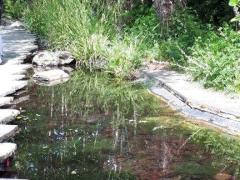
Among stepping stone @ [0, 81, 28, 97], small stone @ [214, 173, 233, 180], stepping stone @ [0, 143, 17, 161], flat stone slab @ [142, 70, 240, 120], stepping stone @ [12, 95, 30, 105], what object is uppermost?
stepping stone @ [0, 143, 17, 161]

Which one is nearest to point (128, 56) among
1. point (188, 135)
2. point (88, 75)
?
point (88, 75)

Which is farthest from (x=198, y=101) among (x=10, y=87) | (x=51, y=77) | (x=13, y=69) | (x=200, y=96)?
(x=13, y=69)

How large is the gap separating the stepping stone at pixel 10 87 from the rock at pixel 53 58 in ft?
8.25

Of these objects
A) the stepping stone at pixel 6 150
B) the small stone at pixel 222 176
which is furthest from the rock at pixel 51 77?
the small stone at pixel 222 176

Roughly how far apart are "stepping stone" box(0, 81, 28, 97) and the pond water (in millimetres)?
256

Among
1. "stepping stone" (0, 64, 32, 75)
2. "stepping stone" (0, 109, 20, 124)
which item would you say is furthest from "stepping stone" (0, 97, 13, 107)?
"stepping stone" (0, 64, 32, 75)

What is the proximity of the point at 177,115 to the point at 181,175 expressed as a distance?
2130 mm

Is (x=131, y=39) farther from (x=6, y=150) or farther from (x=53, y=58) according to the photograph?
(x=6, y=150)

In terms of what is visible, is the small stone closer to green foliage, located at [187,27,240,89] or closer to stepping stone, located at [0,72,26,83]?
green foliage, located at [187,27,240,89]

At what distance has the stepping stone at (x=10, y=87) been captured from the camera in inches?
306

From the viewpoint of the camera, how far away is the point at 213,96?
24.0 ft

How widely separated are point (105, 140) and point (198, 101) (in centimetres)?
181

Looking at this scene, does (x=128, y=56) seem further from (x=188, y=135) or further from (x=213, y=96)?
(x=188, y=135)

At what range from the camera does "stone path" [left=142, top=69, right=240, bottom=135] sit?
633cm
